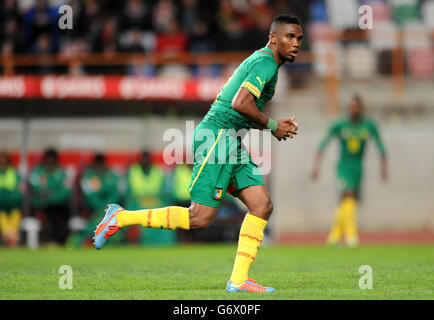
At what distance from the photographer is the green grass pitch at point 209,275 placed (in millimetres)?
6375

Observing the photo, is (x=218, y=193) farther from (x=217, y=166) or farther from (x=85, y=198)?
(x=85, y=198)

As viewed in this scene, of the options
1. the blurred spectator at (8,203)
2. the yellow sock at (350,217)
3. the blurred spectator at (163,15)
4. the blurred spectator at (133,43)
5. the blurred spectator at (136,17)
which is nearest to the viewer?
the yellow sock at (350,217)

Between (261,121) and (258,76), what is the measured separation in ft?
1.17

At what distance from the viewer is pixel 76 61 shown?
57.7ft

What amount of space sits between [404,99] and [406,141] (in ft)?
5.00

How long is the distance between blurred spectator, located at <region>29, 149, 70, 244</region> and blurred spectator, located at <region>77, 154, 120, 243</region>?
1.29 feet

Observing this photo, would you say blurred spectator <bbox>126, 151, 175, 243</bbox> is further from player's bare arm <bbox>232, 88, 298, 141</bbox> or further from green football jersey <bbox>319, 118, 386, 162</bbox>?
player's bare arm <bbox>232, 88, 298, 141</bbox>

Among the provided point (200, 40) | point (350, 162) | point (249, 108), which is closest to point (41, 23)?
point (200, 40)

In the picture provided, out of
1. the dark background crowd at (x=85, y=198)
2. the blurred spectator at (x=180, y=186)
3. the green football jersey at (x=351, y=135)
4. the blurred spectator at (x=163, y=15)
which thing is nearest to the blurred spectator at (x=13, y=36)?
the blurred spectator at (x=163, y=15)

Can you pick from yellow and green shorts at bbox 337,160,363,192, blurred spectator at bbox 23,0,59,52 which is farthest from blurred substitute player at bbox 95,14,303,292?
blurred spectator at bbox 23,0,59,52

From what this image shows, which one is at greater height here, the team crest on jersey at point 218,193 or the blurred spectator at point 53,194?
the blurred spectator at point 53,194

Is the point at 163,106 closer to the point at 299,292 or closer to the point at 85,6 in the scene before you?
the point at 85,6

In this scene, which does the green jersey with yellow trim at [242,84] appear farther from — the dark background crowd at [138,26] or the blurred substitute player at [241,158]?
the dark background crowd at [138,26]

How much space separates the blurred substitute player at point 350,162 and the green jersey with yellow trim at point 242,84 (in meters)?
6.88
